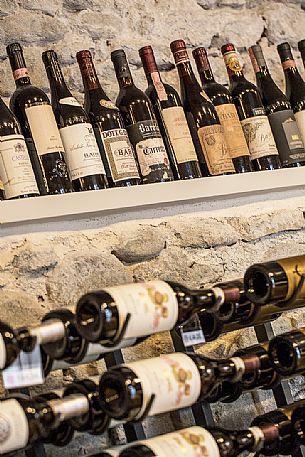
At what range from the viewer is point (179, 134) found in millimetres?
1809

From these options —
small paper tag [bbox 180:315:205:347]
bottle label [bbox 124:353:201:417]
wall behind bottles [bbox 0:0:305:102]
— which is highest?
wall behind bottles [bbox 0:0:305:102]

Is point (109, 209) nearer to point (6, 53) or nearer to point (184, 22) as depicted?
point (6, 53)

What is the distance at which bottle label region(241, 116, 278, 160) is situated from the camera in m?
1.91

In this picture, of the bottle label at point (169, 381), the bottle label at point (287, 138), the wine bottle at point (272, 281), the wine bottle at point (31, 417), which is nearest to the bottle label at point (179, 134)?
the bottle label at point (287, 138)

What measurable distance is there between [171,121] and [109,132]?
0.15 m

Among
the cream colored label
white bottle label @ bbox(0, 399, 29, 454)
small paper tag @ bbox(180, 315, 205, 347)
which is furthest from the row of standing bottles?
white bottle label @ bbox(0, 399, 29, 454)

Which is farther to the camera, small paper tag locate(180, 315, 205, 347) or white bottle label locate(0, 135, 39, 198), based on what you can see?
white bottle label locate(0, 135, 39, 198)

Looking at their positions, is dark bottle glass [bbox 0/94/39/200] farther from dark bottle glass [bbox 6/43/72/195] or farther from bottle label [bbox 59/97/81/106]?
bottle label [bbox 59/97/81/106]

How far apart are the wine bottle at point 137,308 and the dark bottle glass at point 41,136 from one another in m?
0.41

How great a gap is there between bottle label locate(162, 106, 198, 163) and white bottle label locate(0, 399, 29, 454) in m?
0.75

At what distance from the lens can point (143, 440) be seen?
1.34 meters

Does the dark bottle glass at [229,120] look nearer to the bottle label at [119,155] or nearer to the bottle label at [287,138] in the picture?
the bottle label at [287,138]

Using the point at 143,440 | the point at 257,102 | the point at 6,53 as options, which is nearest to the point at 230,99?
the point at 257,102

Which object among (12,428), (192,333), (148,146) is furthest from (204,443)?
(148,146)
